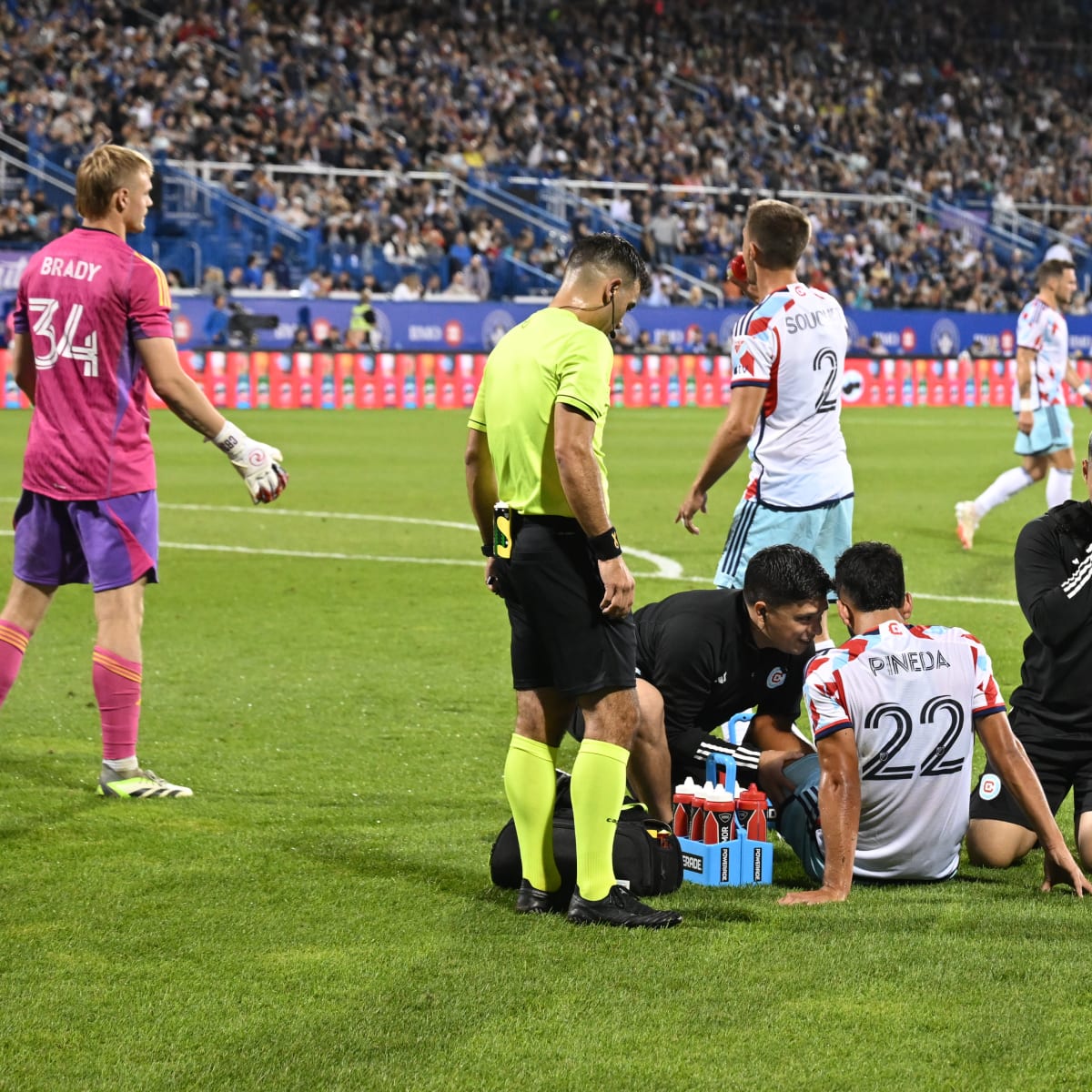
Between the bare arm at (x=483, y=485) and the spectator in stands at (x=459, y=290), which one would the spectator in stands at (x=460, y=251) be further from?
the bare arm at (x=483, y=485)

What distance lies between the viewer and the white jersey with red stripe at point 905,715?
15.7ft

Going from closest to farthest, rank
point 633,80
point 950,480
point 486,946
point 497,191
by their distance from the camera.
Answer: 1. point 486,946
2. point 950,480
3. point 497,191
4. point 633,80

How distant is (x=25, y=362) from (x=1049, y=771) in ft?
12.5

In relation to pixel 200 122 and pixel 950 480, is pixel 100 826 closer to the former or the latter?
pixel 950 480

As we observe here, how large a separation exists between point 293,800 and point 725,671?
1658mm

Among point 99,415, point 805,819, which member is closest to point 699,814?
point 805,819

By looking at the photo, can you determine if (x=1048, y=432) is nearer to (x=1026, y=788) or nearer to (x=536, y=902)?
(x=1026, y=788)

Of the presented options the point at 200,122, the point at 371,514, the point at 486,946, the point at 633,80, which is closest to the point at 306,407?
the point at 200,122

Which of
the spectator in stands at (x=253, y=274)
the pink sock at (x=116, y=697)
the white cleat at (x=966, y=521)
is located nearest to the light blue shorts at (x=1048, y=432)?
the white cleat at (x=966, y=521)

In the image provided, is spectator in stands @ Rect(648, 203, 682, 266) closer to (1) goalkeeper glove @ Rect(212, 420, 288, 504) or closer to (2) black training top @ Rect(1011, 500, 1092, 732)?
(1) goalkeeper glove @ Rect(212, 420, 288, 504)

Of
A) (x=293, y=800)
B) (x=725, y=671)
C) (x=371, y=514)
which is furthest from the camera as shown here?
(x=371, y=514)

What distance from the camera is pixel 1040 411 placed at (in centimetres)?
1348

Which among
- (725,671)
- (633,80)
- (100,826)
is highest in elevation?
(633,80)

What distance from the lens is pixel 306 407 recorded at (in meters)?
28.9
